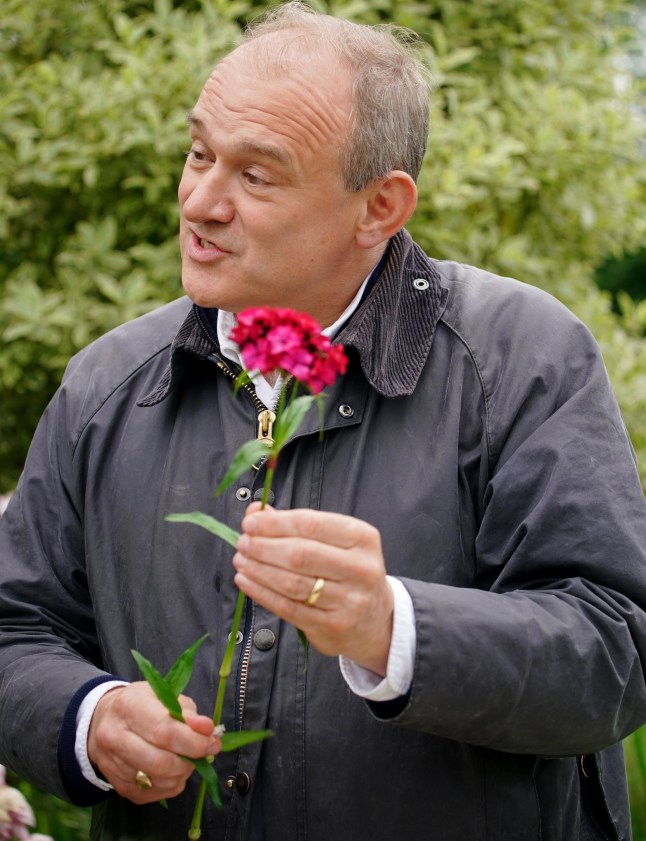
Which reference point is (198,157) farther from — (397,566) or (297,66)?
(397,566)

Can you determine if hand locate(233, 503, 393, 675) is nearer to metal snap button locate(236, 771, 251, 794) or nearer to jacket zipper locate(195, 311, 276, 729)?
jacket zipper locate(195, 311, 276, 729)

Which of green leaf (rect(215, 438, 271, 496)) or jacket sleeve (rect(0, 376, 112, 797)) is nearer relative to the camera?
green leaf (rect(215, 438, 271, 496))

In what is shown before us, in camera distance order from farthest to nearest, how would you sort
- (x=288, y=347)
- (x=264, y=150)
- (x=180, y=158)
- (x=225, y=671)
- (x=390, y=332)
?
1. (x=180, y=158)
2. (x=390, y=332)
3. (x=264, y=150)
4. (x=225, y=671)
5. (x=288, y=347)

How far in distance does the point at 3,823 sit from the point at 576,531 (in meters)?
1.15

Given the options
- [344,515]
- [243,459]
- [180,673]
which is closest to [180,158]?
[344,515]

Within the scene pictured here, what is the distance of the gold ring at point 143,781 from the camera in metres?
2.03

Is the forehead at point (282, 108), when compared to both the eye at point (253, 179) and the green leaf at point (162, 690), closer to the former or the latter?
the eye at point (253, 179)

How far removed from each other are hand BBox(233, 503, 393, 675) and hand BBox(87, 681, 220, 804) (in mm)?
299

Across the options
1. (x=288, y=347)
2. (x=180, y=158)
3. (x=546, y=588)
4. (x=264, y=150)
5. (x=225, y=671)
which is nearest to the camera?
(x=288, y=347)

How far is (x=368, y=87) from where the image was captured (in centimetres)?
239

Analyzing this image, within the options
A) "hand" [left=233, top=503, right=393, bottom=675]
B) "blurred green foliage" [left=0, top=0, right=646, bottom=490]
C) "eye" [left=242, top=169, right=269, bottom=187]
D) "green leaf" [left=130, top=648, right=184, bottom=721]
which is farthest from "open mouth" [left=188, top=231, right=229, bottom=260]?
"blurred green foliage" [left=0, top=0, right=646, bottom=490]

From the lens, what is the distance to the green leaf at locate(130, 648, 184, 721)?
188 centimetres

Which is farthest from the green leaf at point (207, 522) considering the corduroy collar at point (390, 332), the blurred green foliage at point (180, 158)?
the blurred green foliage at point (180, 158)

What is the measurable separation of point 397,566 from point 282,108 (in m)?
0.90
